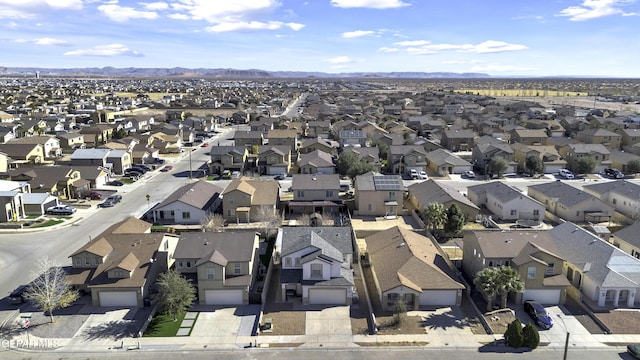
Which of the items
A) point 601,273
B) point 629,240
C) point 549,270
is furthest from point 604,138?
point 549,270

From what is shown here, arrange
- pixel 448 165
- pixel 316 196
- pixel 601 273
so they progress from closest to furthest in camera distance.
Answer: pixel 601 273
pixel 316 196
pixel 448 165

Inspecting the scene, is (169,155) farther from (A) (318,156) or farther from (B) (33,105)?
(B) (33,105)

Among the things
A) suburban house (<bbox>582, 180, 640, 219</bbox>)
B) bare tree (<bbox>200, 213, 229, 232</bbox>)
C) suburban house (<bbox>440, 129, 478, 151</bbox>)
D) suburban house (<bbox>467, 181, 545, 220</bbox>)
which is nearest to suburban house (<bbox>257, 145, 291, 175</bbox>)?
bare tree (<bbox>200, 213, 229, 232</bbox>)

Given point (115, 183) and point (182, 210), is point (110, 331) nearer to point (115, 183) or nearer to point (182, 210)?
point (182, 210)

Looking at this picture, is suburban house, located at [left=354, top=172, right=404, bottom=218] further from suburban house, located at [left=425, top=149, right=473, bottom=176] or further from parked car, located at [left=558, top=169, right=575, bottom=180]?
parked car, located at [left=558, top=169, right=575, bottom=180]

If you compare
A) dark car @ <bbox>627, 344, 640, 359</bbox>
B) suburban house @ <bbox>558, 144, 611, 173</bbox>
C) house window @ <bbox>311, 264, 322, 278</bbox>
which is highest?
suburban house @ <bbox>558, 144, 611, 173</bbox>

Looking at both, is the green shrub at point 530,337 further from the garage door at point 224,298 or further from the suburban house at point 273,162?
the suburban house at point 273,162

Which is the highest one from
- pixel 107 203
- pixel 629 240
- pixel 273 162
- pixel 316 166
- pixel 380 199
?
pixel 316 166

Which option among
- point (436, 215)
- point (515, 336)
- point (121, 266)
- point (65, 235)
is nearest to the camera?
point (515, 336)
